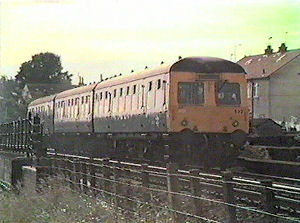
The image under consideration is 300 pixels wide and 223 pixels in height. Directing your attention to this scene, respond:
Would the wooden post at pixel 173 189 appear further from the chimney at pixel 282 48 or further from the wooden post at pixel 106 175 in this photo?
the chimney at pixel 282 48

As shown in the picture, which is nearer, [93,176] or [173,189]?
[173,189]

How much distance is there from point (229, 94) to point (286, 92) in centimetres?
4080

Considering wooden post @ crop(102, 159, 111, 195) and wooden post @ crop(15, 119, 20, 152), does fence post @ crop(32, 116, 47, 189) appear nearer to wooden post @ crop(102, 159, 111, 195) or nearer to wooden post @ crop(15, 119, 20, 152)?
wooden post @ crop(15, 119, 20, 152)

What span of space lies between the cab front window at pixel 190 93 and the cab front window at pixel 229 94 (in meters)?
0.58

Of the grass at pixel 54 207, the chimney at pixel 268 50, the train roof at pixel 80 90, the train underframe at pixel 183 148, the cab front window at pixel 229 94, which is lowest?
the grass at pixel 54 207

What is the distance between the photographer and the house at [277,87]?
58.0 metres

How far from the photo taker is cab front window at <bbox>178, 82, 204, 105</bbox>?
19.1 metres

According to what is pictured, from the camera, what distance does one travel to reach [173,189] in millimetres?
9578

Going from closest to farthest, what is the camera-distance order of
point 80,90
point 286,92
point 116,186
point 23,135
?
point 116,186
point 23,135
point 80,90
point 286,92

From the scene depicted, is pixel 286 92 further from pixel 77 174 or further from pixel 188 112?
pixel 77 174

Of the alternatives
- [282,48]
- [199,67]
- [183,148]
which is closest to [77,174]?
[183,148]

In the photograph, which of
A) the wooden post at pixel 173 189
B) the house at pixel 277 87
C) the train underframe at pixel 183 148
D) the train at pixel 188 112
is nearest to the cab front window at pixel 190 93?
the train at pixel 188 112

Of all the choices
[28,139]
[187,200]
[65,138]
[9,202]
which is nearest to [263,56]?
[65,138]

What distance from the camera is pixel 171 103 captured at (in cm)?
1883
